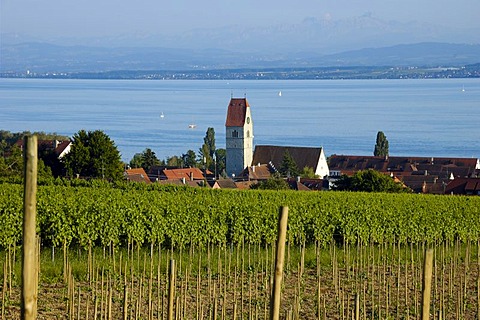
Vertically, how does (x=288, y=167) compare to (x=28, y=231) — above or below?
below

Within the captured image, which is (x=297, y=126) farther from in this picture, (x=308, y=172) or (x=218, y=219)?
(x=218, y=219)

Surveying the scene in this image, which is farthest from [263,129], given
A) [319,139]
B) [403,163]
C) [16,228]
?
[16,228]

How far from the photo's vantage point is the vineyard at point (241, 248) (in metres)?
16.2

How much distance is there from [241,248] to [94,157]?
26545 millimetres

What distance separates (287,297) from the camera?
1692cm

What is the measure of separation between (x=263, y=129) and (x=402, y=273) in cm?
12497

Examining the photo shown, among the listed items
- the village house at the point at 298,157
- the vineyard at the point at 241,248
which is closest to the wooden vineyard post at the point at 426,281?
the vineyard at the point at 241,248

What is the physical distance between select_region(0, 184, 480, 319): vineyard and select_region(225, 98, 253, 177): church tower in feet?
200

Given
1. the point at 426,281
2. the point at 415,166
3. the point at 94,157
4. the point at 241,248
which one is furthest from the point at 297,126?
the point at 426,281

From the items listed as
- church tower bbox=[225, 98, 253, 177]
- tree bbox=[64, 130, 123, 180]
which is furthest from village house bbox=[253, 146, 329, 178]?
tree bbox=[64, 130, 123, 180]

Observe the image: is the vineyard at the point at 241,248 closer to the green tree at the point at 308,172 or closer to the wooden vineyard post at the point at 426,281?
the wooden vineyard post at the point at 426,281

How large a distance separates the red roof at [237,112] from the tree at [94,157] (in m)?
43.4

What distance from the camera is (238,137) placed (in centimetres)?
9250

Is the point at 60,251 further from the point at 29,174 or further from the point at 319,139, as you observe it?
the point at 319,139
